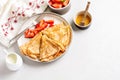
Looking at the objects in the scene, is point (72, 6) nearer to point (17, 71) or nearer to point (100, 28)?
point (100, 28)

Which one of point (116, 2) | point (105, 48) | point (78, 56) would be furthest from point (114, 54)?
point (116, 2)

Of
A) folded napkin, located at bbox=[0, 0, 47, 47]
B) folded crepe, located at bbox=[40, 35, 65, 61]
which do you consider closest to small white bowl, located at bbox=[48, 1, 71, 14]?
folded napkin, located at bbox=[0, 0, 47, 47]

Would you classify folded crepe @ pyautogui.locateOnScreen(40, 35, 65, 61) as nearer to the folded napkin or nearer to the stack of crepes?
the stack of crepes

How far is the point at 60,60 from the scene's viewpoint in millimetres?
1113

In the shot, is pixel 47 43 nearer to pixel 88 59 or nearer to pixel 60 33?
pixel 60 33

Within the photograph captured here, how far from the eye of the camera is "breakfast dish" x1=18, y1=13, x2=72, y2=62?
1.09m

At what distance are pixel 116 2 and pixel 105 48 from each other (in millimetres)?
245

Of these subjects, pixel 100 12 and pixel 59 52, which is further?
pixel 100 12

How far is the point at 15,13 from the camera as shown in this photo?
121cm

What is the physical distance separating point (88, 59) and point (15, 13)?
39 cm

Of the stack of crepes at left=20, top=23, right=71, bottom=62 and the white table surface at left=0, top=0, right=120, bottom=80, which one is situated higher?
the stack of crepes at left=20, top=23, right=71, bottom=62

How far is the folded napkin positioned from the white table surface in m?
0.08

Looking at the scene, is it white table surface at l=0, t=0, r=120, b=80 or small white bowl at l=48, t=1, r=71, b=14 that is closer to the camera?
white table surface at l=0, t=0, r=120, b=80

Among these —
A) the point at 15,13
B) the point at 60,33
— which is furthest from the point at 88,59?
the point at 15,13
